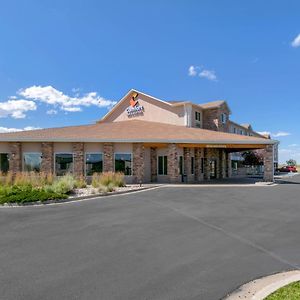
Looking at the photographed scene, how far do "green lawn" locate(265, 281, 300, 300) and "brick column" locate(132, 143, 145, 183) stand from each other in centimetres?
2120

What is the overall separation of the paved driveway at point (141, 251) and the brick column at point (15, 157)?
1359cm

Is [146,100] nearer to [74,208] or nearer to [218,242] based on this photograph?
[74,208]

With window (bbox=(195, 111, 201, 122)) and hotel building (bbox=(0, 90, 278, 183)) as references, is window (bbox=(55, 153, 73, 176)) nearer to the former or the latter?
hotel building (bbox=(0, 90, 278, 183))

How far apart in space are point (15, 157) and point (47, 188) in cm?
929

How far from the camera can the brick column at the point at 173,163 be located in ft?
87.4

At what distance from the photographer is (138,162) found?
86.1ft

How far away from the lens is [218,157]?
34844 mm

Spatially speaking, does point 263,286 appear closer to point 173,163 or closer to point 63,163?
point 173,163

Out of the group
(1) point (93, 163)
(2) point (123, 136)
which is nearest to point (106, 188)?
(1) point (93, 163)

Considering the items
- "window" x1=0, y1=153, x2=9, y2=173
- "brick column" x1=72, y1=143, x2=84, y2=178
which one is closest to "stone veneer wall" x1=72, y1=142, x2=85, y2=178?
"brick column" x1=72, y1=143, x2=84, y2=178

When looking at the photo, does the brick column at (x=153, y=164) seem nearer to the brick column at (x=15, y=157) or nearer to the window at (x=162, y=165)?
the window at (x=162, y=165)

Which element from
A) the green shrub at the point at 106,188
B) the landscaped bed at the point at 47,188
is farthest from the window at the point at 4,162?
the green shrub at the point at 106,188

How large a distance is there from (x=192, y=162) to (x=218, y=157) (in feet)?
20.7

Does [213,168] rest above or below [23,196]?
above
